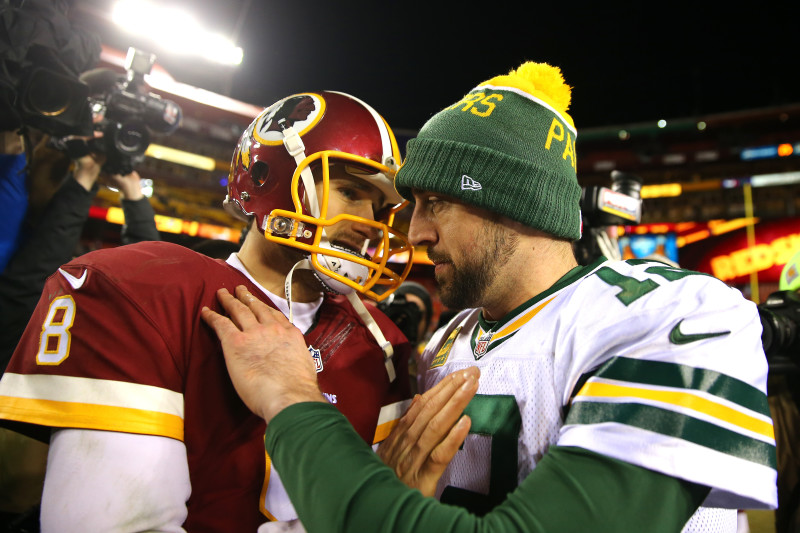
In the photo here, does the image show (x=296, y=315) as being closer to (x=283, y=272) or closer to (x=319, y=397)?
(x=283, y=272)

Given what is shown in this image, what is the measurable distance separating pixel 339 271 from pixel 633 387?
859 mm

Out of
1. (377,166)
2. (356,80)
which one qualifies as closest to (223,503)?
(377,166)

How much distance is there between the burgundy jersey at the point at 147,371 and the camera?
41.8 inches

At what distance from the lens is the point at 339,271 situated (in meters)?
1.54

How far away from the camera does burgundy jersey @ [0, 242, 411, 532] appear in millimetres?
1062

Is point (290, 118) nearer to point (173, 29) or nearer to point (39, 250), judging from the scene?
point (39, 250)

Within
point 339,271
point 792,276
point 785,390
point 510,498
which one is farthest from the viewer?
point 792,276

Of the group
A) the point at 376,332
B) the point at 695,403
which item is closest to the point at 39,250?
the point at 376,332

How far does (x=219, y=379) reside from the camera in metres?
1.23

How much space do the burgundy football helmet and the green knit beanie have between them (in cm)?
16

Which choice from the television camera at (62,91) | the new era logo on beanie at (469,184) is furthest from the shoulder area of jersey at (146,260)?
the television camera at (62,91)

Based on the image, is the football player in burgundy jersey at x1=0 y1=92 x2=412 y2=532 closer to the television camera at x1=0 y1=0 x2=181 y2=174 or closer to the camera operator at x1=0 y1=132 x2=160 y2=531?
the camera operator at x1=0 y1=132 x2=160 y2=531

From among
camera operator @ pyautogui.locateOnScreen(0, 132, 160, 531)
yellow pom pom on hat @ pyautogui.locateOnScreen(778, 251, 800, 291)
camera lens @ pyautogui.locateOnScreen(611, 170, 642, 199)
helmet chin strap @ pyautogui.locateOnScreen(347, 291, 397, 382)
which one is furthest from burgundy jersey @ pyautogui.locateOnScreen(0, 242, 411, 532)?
yellow pom pom on hat @ pyautogui.locateOnScreen(778, 251, 800, 291)

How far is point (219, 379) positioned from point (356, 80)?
15.8m
